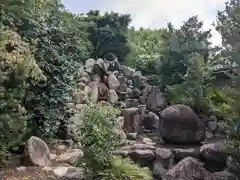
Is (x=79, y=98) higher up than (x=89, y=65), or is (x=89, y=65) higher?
(x=89, y=65)

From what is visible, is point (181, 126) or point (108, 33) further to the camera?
point (108, 33)

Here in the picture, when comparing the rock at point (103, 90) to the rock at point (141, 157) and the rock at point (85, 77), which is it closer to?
the rock at point (85, 77)

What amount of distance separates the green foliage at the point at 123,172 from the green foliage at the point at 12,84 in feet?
5.25

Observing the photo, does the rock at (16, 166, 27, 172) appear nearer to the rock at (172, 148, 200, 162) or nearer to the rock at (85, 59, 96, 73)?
the rock at (172, 148, 200, 162)

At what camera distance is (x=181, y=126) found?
229 inches

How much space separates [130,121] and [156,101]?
1361 mm

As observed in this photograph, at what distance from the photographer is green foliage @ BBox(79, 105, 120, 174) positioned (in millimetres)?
4148

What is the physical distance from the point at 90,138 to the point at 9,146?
4.80 feet

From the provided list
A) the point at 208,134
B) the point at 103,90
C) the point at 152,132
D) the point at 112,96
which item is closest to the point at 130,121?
the point at 152,132

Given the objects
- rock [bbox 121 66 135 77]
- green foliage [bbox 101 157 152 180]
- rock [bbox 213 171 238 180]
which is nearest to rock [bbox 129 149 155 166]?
green foliage [bbox 101 157 152 180]

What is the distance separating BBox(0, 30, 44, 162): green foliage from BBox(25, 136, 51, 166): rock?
0.67ft

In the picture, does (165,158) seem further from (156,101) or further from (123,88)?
(123,88)

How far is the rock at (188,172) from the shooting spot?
4195 millimetres

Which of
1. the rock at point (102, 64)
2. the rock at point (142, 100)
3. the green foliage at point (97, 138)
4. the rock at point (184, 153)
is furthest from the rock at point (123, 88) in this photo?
the green foliage at point (97, 138)
